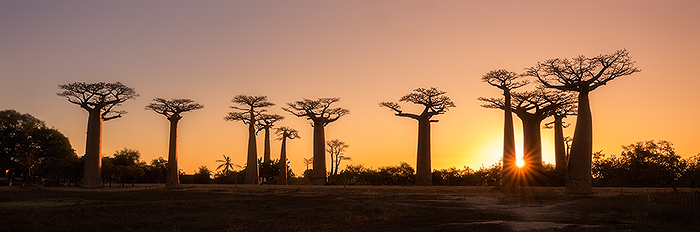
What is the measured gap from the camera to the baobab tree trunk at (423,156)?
168 ft

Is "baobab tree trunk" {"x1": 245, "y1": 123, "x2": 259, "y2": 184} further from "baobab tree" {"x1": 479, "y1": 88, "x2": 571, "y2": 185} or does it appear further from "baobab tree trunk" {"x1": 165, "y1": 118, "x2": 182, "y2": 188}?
"baobab tree" {"x1": 479, "y1": 88, "x2": 571, "y2": 185}

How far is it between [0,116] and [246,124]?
1253 inches

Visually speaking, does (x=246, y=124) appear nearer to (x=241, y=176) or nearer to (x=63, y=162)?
(x=241, y=176)

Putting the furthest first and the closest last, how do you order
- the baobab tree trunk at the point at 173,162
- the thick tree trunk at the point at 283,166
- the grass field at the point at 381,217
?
1. the thick tree trunk at the point at 283,166
2. the baobab tree trunk at the point at 173,162
3. the grass field at the point at 381,217

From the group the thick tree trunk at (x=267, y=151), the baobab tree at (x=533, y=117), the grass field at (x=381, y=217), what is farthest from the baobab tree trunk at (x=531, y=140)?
the thick tree trunk at (x=267, y=151)

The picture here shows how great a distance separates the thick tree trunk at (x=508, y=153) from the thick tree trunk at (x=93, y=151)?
3606 centimetres

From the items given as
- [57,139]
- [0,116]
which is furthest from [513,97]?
[0,116]

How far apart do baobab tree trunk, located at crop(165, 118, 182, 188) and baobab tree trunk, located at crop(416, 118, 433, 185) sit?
22183 millimetres

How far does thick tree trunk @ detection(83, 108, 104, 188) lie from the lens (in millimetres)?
48875

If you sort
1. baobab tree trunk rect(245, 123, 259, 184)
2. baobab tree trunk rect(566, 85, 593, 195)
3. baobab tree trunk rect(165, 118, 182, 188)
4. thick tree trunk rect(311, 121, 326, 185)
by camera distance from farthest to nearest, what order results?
baobab tree trunk rect(245, 123, 259, 184) < thick tree trunk rect(311, 121, 326, 185) < baobab tree trunk rect(165, 118, 182, 188) < baobab tree trunk rect(566, 85, 593, 195)

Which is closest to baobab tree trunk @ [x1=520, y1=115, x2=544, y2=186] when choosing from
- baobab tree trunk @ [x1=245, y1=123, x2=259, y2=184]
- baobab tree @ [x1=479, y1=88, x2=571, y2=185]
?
baobab tree @ [x1=479, y1=88, x2=571, y2=185]

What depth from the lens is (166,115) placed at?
50.7 meters

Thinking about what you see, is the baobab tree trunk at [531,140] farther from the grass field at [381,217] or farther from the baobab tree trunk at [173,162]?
the baobab tree trunk at [173,162]

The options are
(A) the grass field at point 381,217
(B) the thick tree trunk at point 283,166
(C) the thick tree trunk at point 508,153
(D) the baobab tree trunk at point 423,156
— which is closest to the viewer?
(A) the grass field at point 381,217
